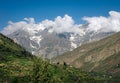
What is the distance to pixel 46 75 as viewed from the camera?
99.7 meters

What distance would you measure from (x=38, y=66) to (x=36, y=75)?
11.9ft

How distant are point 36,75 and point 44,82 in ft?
11.9

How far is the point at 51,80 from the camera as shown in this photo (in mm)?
99938

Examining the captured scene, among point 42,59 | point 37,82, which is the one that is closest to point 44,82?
point 37,82

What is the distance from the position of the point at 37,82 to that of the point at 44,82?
88.2 inches

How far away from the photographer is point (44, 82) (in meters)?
98.2

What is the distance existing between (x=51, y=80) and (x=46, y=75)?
230 cm

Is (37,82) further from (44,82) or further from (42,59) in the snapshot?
(42,59)

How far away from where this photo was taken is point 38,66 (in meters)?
102

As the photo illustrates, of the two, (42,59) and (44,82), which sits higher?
(42,59)

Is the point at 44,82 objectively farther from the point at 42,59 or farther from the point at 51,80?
the point at 42,59

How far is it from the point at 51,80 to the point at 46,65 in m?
5.41

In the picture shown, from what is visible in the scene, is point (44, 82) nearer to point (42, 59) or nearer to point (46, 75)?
point (46, 75)

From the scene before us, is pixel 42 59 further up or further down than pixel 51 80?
further up
